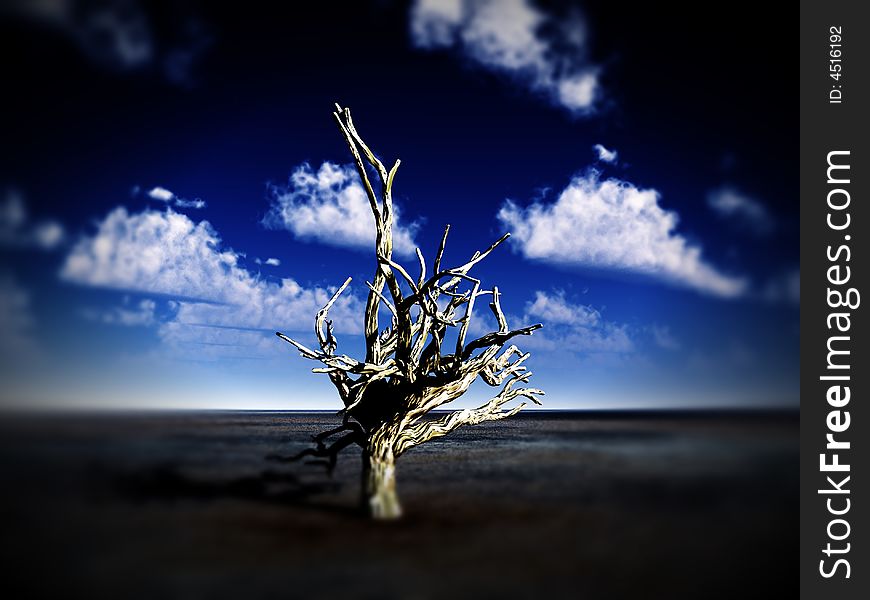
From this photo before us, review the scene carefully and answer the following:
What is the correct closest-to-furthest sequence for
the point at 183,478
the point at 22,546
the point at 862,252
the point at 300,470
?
1. the point at 22,546
2. the point at 862,252
3. the point at 183,478
4. the point at 300,470

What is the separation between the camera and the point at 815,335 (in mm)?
4996

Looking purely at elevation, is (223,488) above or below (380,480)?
below

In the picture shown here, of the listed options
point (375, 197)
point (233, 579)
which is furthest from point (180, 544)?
point (375, 197)

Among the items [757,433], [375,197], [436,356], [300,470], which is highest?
[375,197]

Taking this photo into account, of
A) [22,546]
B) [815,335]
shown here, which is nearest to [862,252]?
[815,335]

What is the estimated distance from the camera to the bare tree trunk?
6.63 metres

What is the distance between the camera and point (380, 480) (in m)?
6.97

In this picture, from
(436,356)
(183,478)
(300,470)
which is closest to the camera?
(436,356)

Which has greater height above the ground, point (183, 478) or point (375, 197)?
point (375, 197)

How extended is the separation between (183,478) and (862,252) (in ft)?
29.8

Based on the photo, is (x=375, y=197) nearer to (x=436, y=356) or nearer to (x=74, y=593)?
(x=436, y=356)

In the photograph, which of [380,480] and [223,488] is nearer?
[380,480]

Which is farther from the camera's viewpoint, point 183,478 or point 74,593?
point 183,478

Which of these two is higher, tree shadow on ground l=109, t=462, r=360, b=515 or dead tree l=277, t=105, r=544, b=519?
dead tree l=277, t=105, r=544, b=519
